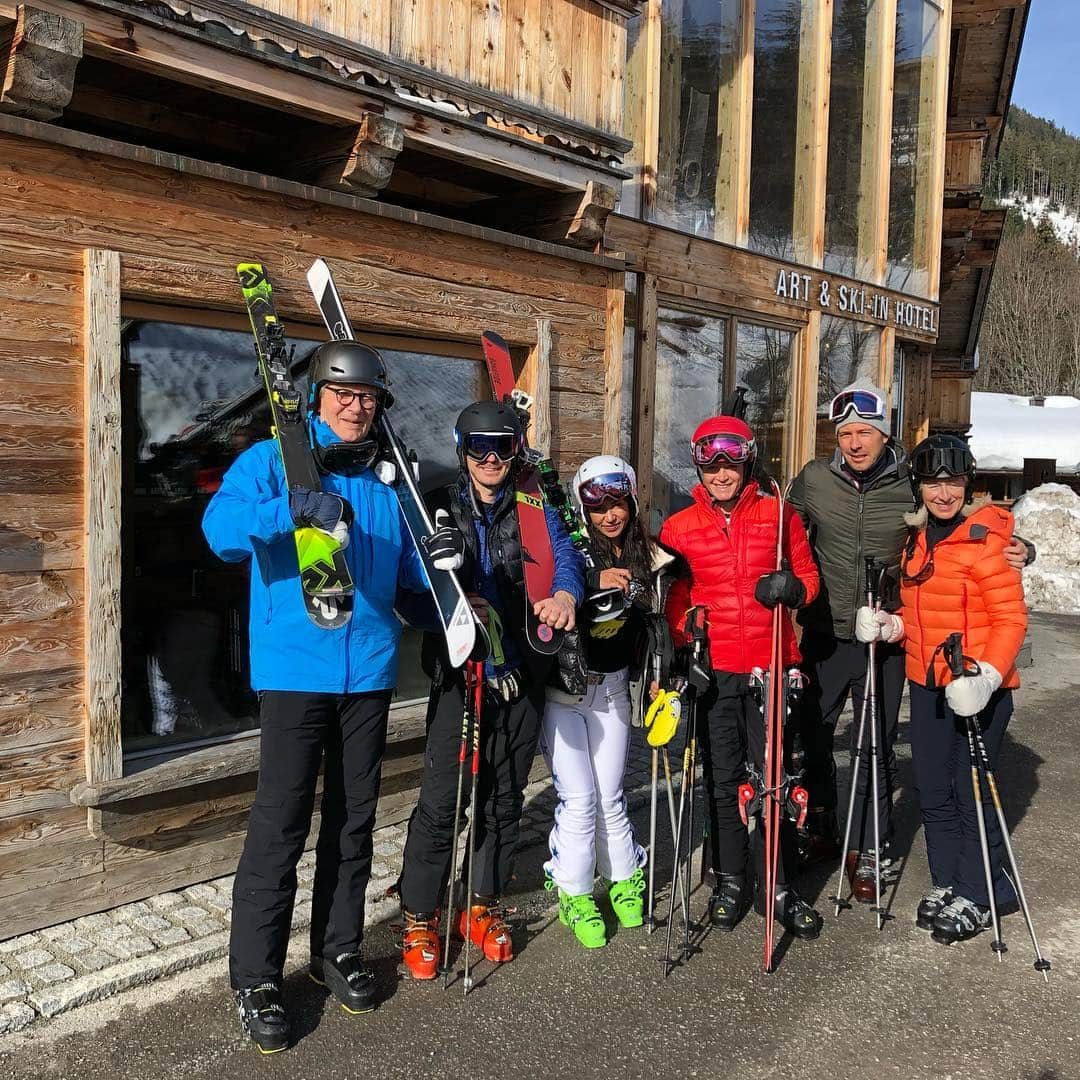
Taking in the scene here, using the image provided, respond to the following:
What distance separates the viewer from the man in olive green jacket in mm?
4621

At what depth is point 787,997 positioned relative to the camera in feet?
12.5

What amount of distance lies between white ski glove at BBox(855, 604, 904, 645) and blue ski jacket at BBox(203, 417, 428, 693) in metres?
2.01

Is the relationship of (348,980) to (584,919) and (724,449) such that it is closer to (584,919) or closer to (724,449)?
(584,919)

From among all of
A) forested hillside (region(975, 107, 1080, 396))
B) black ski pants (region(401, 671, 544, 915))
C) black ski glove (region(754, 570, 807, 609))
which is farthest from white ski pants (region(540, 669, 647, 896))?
forested hillside (region(975, 107, 1080, 396))

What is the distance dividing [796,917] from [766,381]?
19.5ft

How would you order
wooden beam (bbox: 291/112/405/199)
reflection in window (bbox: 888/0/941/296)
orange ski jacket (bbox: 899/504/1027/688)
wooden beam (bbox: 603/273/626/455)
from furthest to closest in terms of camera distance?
reflection in window (bbox: 888/0/941/296), wooden beam (bbox: 603/273/626/455), wooden beam (bbox: 291/112/405/199), orange ski jacket (bbox: 899/504/1027/688)

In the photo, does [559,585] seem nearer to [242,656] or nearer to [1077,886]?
[242,656]

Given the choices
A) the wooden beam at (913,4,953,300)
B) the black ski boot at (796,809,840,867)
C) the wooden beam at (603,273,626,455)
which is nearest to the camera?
the black ski boot at (796,809,840,867)

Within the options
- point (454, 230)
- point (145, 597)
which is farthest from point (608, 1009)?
point (454, 230)

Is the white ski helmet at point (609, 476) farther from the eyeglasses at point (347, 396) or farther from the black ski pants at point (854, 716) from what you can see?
the black ski pants at point (854, 716)

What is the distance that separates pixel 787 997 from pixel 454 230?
4007mm

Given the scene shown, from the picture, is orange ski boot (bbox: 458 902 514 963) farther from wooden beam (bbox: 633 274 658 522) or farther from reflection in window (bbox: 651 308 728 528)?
reflection in window (bbox: 651 308 728 528)

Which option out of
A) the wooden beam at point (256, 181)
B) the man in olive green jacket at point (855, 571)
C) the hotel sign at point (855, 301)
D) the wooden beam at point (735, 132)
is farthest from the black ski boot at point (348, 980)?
the hotel sign at point (855, 301)

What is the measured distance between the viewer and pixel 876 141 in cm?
1050
